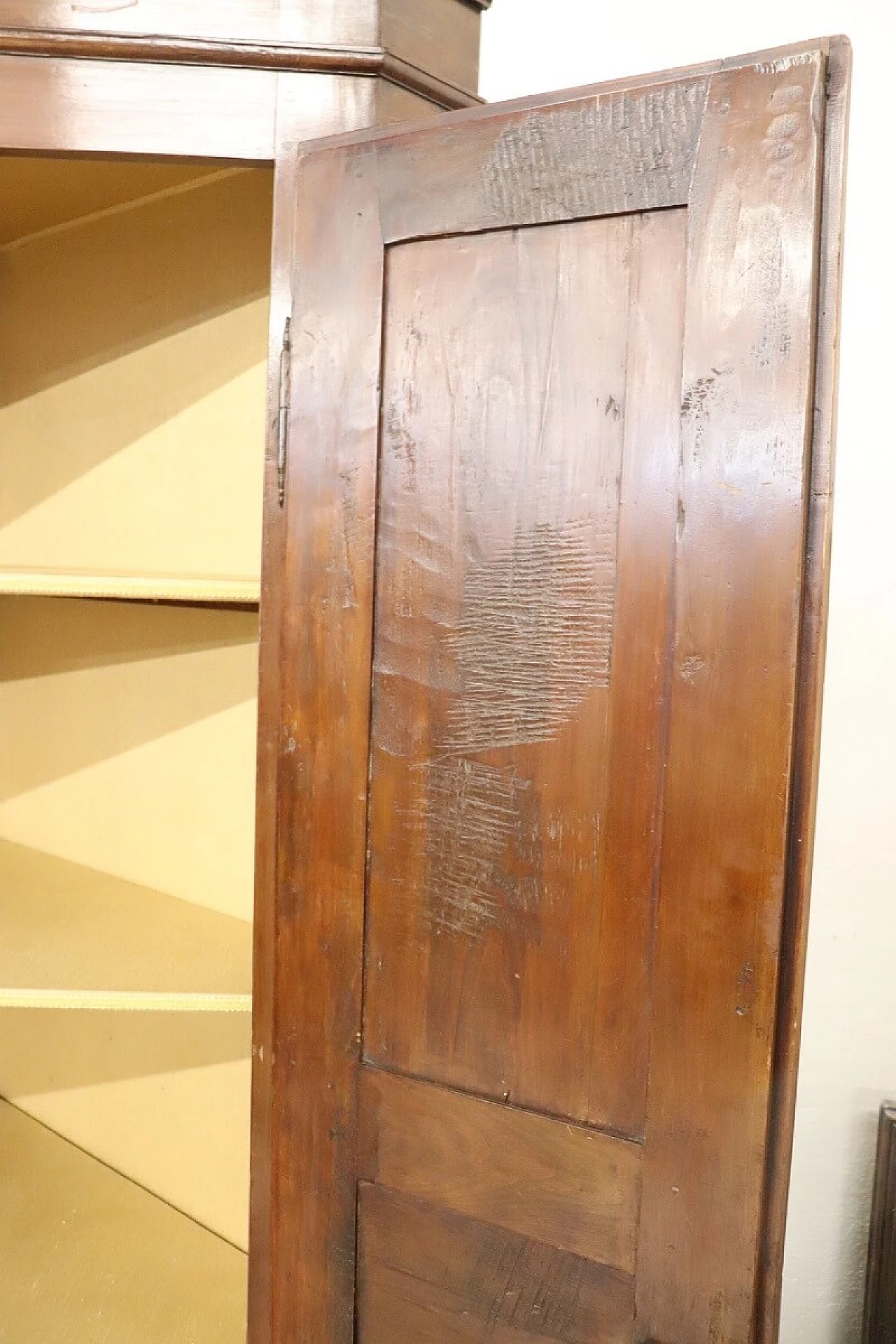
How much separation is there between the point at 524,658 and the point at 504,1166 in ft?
1.55

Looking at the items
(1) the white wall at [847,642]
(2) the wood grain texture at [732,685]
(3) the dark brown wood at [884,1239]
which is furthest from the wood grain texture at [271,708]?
(3) the dark brown wood at [884,1239]

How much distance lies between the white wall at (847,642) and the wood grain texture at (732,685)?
53 centimetres

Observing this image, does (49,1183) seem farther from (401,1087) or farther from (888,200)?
(888,200)

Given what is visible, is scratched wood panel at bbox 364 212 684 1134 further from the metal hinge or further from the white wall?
the white wall

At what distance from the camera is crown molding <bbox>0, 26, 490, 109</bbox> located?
1.13m

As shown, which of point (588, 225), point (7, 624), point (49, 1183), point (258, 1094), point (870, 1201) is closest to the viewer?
point (588, 225)

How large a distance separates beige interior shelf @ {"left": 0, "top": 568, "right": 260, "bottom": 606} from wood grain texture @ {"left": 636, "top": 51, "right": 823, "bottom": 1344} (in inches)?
20.7

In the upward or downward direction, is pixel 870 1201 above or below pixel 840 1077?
below

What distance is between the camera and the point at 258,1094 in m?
1.20

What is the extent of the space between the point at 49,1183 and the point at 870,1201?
3.99 feet

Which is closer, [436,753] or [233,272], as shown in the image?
[436,753]

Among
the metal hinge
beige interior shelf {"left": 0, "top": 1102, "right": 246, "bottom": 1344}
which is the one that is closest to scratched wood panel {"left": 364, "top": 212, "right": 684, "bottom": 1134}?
the metal hinge

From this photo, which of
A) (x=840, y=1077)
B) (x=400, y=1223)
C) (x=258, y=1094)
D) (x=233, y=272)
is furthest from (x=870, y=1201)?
(x=233, y=272)

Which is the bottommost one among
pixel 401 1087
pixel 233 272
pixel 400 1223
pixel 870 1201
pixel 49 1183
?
pixel 49 1183
